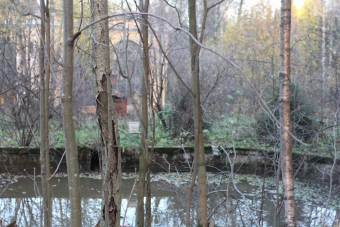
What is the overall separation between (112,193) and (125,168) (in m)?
7.03

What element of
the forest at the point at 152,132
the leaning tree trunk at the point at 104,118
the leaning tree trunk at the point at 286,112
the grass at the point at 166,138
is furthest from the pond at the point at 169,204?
the leaning tree trunk at the point at 104,118

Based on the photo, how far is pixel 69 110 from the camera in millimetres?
1703

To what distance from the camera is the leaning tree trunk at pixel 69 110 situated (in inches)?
64.8

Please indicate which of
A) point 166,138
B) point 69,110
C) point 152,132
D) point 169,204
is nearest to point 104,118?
point 69,110

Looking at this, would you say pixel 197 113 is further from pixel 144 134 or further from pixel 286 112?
pixel 144 134

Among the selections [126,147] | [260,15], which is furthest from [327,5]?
[126,147]

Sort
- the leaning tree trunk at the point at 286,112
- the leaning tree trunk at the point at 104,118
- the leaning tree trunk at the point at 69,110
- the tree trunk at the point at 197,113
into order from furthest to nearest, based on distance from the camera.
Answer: the leaning tree trunk at the point at 286,112 < the tree trunk at the point at 197,113 < the leaning tree trunk at the point at 104,118 < the leaning tree trunk at the point at 69,110

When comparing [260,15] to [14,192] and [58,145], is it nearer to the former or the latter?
[58,145]

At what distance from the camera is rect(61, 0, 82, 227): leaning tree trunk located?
1646 millimetres

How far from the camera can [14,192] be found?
7254 mm

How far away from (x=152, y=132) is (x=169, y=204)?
61.2 inches

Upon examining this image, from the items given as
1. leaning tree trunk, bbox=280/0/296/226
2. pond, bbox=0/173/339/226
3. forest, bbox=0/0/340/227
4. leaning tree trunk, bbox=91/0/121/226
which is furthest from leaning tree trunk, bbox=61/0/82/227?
pond, bbox=0/173/339/226

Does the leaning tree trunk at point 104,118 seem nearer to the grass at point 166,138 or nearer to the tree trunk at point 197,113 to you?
the tree trunk at point 197,113

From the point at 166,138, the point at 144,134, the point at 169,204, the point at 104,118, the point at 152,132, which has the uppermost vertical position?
the point at 104,118
